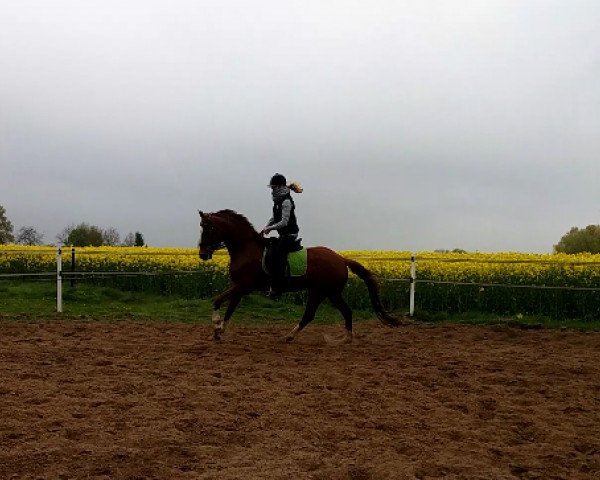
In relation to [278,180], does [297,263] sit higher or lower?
lower

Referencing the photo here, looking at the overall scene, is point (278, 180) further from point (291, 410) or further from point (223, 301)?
point (291, 410)

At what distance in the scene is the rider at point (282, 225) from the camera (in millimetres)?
8820

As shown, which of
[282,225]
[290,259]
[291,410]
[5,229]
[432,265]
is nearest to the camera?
[291,410]

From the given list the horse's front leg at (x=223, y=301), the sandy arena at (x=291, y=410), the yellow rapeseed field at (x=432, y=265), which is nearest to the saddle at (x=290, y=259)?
the horse's front leg at (x=223, y=301)

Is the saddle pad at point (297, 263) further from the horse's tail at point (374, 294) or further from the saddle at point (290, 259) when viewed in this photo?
the horse's tail at point (374, 294)

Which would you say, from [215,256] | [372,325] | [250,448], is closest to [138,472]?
[250,448]

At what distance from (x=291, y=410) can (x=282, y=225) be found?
381 cm

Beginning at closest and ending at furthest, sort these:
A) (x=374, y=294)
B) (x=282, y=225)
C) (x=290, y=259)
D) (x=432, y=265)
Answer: (x=282, y=225) < (x=290, y=259) < (x=374, y=294) < (x=432, y=265)

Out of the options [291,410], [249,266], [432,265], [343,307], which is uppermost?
[249,266]

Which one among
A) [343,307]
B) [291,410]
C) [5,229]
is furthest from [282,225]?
[5,229]

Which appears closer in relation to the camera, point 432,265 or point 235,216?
point 235,216

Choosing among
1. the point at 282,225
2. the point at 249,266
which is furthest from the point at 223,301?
the point at 282,225

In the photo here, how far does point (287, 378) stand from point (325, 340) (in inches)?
116

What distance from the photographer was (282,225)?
879cm
